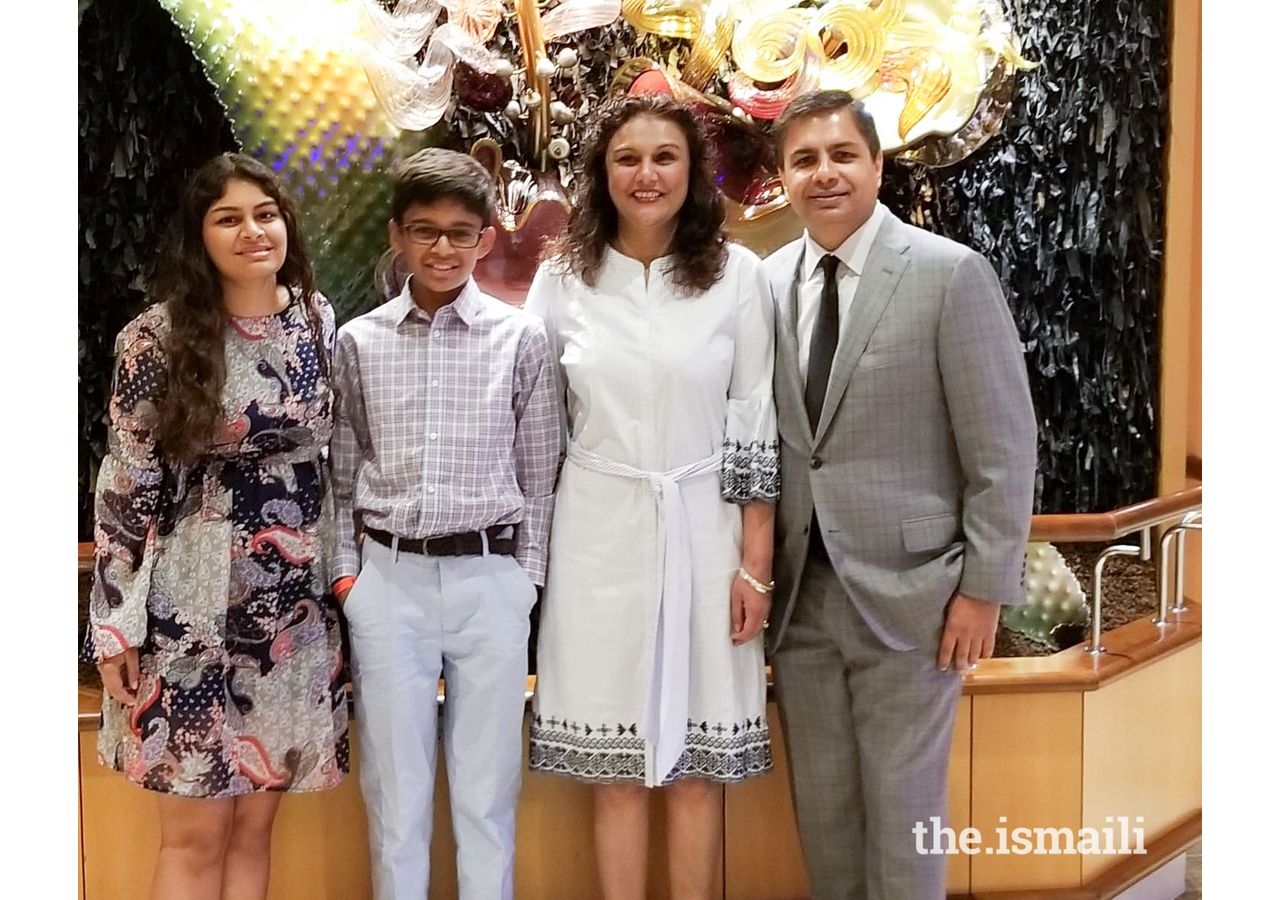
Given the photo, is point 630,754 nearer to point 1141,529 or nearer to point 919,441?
point 919,441

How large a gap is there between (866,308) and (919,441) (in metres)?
0.27

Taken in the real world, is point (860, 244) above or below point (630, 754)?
above

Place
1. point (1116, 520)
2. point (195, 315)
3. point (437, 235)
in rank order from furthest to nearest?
point (1116, 520)
point (437, 235)
point (195, 315)

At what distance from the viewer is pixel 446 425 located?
87.6 inches

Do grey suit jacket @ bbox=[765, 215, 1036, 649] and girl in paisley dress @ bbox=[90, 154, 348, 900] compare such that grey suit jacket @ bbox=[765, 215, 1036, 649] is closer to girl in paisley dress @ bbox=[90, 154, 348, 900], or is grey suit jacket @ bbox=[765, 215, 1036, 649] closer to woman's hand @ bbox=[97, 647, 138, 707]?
girl in paisley dress @ bbox=[90, 154, 348, 900]

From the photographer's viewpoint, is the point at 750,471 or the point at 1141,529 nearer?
the point at 750,471

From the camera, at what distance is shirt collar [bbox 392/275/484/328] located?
2250 mm

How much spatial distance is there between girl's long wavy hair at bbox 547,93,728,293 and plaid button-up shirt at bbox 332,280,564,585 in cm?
20

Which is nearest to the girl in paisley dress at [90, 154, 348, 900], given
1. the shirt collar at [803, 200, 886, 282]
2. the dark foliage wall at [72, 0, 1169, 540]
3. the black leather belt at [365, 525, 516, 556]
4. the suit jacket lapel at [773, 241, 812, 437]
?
the black leather belt at [365, 525, 516, 556]

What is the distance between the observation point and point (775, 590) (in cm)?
239

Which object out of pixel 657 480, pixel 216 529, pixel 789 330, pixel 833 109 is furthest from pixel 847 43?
pixel 216 529

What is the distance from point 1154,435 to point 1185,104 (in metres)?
1.05

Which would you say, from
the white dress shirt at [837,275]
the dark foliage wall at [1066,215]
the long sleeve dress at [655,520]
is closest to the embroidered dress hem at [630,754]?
the long sleeve dress at [655,520]
